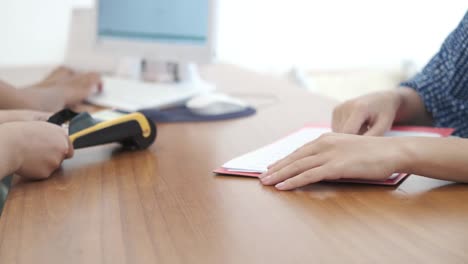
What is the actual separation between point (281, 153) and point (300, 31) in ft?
7.06

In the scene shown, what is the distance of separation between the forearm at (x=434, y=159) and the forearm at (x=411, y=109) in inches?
13.5

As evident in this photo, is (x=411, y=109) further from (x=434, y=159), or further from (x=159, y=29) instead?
(x=159, y=29)

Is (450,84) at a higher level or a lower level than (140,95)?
higher

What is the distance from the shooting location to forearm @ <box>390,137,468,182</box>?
77 centimetres

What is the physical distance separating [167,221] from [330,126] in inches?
19.9

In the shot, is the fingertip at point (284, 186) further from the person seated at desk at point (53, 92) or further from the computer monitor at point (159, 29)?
the computer monitor at point (159, 29)

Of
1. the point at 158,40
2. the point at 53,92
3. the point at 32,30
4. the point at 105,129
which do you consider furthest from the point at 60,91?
the point at 32,30

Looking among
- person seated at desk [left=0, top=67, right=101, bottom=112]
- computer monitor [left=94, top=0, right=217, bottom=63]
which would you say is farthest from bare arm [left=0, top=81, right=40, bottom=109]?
computer monitor [left=94, top=0, right=217, bottom=63]

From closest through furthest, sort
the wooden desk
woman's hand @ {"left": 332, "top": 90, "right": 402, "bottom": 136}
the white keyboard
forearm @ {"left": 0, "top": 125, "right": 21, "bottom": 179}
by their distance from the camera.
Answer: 1. the wooden desk
2. forearm @ {"left": 0, "top": 125, "right": 21, "bottom": 179}
3. woman's hand @ {"left": 332, "top": 90, "right": 402, "bottom": 136}
4. the white keyboard

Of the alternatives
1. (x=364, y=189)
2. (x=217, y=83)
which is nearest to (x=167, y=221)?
(x=364, y=189)

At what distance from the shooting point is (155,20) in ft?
5.23

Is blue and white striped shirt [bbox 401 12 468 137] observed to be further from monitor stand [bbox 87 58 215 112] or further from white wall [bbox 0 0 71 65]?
white wall [bbox 0 0 71 65]

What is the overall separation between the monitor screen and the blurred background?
1.05 m

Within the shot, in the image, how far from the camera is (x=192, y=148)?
3.37 ft
